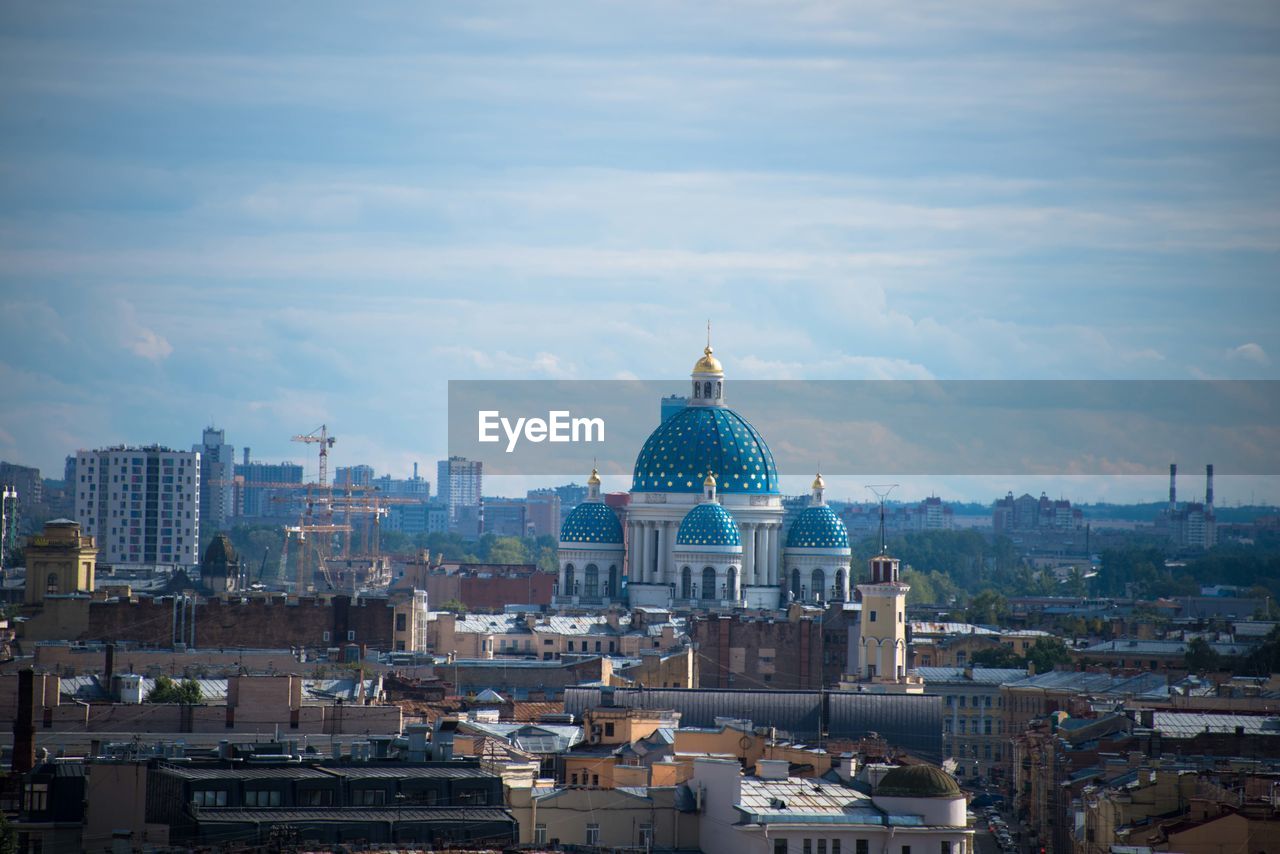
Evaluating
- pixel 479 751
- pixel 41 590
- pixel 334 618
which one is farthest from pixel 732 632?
pixel 479 751

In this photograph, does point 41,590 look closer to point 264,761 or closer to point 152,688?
point 152,688

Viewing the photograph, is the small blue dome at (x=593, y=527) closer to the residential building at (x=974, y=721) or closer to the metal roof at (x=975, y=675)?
the metal roof at (x=975, y=675)

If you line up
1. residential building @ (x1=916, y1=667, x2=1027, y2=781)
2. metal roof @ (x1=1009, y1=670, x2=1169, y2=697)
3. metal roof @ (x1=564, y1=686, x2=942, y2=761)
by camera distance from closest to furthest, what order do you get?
metal roof @ (x1=564, y1=686, x2=942, y2=761) < metal roof @ (x1=1009, y1=670, x2=1169, y2=697) < residential building @ (x1=916, y1=667, x2=1027, y2=781)

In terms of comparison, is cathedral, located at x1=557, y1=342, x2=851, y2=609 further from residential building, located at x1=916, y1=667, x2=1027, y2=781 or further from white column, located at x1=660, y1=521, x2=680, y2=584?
residential building, located at x1=916, y1=667, x2=1027, y2=781

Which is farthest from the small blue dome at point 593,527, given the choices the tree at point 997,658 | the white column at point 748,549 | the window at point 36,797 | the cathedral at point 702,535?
the window at point 36,797

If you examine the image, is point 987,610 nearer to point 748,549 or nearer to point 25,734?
point 748,549

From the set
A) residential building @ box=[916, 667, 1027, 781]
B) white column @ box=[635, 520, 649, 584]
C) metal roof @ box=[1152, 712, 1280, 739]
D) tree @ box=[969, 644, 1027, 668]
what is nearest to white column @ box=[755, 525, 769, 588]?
white column @ box=[635, 520, 649, 584]
